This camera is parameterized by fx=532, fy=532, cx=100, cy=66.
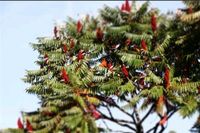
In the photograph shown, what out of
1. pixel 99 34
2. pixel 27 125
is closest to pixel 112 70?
pixel 99 34

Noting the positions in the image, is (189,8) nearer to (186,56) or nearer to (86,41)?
(186,56)

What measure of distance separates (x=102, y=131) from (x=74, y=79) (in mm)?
3916

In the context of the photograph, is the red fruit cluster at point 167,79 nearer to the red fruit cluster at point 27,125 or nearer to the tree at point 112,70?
the tree at point 112,70

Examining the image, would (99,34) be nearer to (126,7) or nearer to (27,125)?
(126,7)

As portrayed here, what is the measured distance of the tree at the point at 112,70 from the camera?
2886 centimetres

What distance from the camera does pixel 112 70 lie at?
109 ft

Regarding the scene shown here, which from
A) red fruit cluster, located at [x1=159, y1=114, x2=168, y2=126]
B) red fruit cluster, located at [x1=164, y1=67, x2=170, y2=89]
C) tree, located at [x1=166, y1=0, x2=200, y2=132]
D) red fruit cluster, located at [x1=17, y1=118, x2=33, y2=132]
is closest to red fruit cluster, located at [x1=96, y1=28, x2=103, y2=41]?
tree, located at [x1=166, y1=0, x2=200, y2=132]

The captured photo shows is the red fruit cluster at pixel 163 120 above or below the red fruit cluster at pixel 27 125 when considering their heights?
below

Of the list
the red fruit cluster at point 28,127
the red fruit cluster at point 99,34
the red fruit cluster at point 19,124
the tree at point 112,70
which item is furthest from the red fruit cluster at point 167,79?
the red fruit cluster at point 19,124

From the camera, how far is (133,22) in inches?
1328

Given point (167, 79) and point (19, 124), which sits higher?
point (167, 79)

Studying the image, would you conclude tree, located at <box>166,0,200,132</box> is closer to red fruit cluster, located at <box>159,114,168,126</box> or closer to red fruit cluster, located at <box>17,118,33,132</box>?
red fruit cluster, located at <box>159,114,168,126</box>

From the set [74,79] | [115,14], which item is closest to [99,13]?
[115,14]

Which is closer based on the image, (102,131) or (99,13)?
(102,131)
